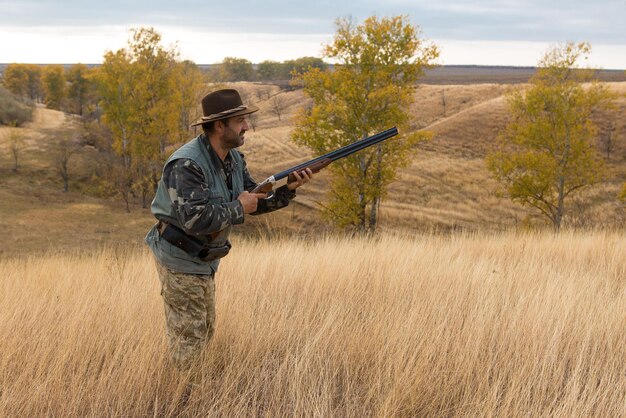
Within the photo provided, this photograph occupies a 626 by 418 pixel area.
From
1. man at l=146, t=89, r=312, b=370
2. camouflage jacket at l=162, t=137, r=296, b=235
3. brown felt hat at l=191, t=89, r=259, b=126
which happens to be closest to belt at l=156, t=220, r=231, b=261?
man at l=146, t=89, r=312, b=370

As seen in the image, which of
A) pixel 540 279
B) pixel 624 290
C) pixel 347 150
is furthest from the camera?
pixel 540 279

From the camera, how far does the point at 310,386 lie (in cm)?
327

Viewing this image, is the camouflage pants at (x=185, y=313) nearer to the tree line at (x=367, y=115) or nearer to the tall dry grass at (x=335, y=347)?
the tall dry grass at (x=335, y=347)

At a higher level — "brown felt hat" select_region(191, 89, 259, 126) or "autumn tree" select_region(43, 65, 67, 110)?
"autumn tree" select_region(43, 65, 67, 110)

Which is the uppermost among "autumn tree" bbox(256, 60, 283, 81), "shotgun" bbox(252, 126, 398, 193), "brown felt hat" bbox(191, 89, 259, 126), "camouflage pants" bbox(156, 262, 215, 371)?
"autumn tree" bbox(256, 60, 283, 81)


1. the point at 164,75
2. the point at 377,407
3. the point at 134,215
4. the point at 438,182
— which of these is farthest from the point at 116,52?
the point at 377,407

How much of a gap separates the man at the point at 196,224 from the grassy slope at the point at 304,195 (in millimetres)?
15105

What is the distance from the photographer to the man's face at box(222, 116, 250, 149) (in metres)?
3.21

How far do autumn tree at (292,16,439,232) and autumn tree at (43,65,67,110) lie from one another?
67430mm

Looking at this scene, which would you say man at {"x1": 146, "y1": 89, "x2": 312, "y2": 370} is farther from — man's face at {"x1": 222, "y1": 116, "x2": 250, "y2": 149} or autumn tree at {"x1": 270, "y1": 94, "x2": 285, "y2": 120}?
autumn tree at {"x1": 270, "y1": 94, "x2": 285, "y2": 120}

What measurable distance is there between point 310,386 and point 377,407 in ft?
1.55

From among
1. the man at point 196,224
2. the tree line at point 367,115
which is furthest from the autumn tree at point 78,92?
the man at point 196,224

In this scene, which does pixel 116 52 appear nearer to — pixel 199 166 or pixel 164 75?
pixel 164 75

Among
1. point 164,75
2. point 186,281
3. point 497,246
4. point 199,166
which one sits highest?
point 164,75
